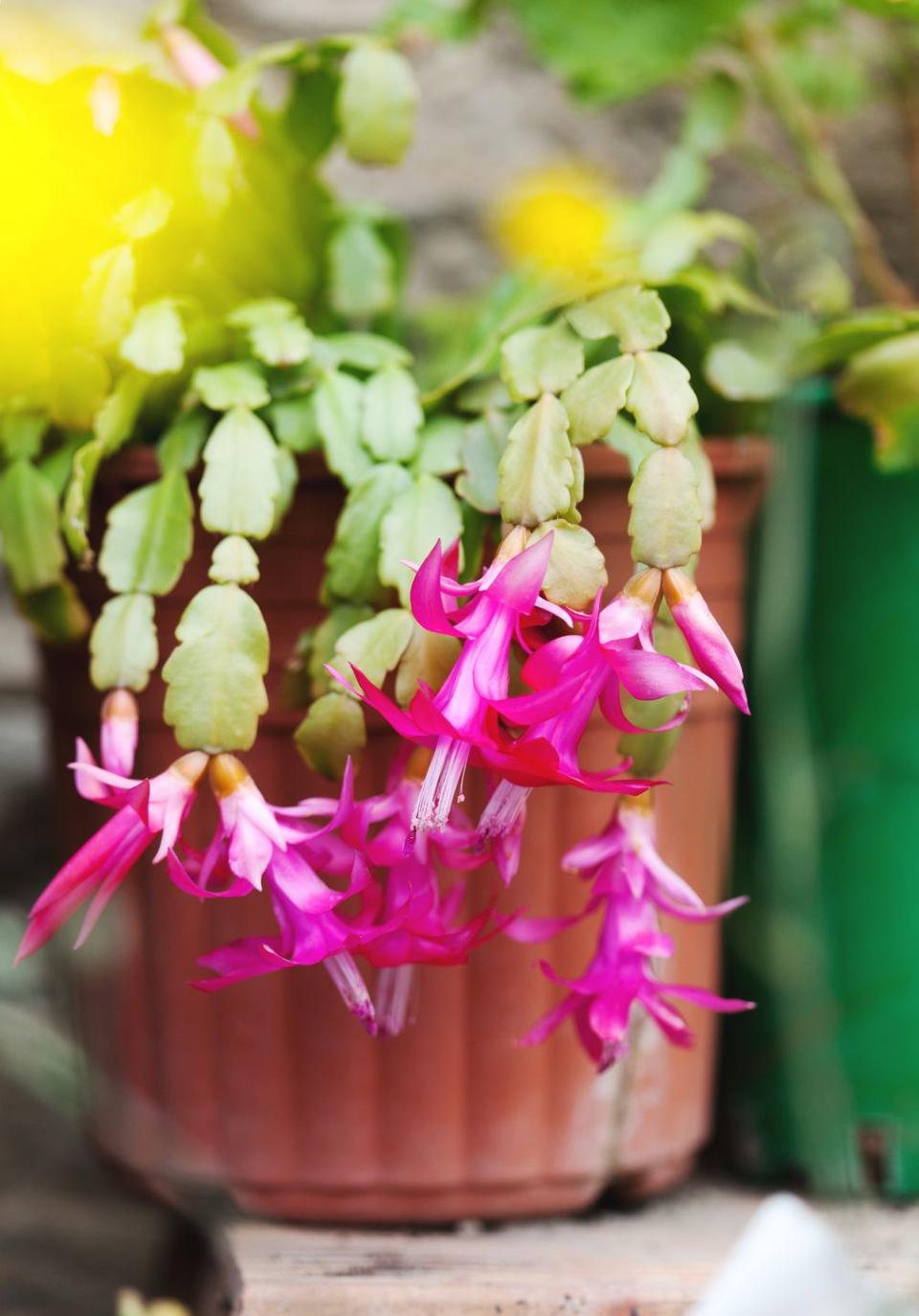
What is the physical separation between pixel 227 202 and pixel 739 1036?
724mm

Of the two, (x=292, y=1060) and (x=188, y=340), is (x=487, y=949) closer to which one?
(x=292, y=1060)

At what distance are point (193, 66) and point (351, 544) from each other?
1.27ft

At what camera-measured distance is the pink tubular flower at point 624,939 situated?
556mm

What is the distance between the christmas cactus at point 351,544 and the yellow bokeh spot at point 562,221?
2.0 inches

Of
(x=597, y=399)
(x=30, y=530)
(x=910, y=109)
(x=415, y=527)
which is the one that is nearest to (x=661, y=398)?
(x=597, y=399)

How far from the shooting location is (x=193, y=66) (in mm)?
750

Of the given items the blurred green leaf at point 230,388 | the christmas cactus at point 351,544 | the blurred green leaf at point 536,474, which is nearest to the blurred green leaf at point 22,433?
the christmas cactus at point 351,544

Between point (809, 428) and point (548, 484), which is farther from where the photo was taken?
point (809, 428)

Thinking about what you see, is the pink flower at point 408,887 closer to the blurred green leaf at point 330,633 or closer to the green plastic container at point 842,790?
the blurred green leaf at point 330,633

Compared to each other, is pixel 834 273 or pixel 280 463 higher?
pixel 834 273

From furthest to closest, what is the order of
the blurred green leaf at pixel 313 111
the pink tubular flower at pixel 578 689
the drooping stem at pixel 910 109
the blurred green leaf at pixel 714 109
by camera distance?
the drooping stem at pixel 910 109 → the blurred green leaf at pixel 714 109 → the blurred green leaf at pixel 313 111 → the pink tubular flower at pixel 578 689

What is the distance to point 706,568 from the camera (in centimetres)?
72

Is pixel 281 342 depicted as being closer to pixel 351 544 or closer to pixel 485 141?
pixel 351 544

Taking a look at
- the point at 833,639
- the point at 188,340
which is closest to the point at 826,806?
the point at 833,639
